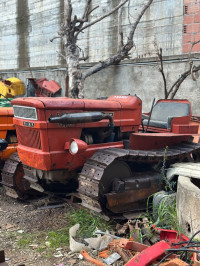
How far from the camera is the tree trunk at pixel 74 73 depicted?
26.8 feet

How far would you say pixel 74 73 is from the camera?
8258 millimetres

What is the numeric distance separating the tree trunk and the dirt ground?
3.94m

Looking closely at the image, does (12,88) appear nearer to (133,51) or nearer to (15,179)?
(133,51)

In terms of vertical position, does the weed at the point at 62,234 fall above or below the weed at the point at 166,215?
below

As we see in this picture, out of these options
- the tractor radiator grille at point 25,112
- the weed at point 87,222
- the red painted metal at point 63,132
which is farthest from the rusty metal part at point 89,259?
the tractor radiator grille at point 25,112

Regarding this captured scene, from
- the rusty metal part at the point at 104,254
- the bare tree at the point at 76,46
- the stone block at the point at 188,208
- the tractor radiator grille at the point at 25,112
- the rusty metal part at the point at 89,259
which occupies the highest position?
the bare tree at the point at 76,46

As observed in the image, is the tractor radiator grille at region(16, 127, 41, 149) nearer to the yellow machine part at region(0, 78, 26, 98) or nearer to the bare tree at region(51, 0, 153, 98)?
the bare tree at region(51, 0, 153, 98)

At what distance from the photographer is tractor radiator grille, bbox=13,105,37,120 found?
3.50 meters

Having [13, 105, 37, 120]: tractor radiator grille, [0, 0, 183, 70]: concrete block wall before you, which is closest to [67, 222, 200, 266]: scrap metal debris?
[13, 105, 37, 120]: tractor radiator grille

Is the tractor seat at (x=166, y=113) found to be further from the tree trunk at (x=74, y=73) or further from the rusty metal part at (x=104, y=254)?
the tree trunk at (x=74, y=73)

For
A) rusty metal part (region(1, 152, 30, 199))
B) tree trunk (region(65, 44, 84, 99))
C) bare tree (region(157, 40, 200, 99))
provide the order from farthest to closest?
tree trunk (region(65, 44, 84, 99))
bare tree (region(157, 40, 200, 99))
rusty metal part (region(1, 152, 30, 199))

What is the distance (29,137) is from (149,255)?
6.12 ft

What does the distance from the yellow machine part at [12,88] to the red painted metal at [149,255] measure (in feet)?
26.4

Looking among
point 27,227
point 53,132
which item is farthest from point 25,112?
point 27,227
